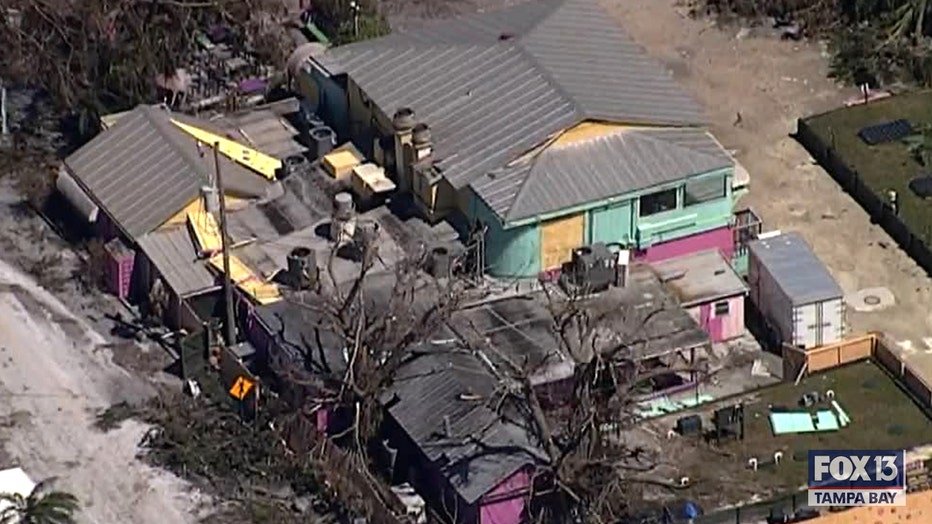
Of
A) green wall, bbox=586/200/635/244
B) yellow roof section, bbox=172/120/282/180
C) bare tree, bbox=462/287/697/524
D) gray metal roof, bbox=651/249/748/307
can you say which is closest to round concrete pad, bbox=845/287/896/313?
gray metal roof, bbox=651/249/748/307

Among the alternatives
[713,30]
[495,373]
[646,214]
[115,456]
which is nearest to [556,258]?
[646,214]

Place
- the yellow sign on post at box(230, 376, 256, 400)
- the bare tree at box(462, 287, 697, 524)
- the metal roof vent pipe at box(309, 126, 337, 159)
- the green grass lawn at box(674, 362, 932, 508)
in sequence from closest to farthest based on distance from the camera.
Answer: the bare tree at box(462, 287, 697, 524) < the green grass lawn at box(674, 362, 932, 508) < the yellow sign on post at box(230, 376, 256, 400) < the metal roof vent pipe at box(309, 126, 337, 159)

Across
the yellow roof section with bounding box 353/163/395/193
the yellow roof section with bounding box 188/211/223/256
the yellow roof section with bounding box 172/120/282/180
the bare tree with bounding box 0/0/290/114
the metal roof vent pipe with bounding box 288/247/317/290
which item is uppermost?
the bare tree with bounding box 0/0/290/114

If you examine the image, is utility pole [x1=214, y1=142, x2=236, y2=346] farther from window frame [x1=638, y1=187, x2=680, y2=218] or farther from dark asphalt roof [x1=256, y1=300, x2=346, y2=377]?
window frame [x1=638, y1=187, x2=680, y2=218]

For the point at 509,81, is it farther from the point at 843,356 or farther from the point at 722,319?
the point at 843,356

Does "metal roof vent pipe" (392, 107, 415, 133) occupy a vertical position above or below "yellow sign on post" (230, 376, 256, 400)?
above

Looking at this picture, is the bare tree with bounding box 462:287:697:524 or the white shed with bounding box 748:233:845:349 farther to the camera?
the white shed with bounding box 748:233:845:349

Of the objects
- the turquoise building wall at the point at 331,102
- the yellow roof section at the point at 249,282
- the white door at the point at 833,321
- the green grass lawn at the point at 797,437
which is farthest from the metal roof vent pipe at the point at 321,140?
the white door at the point at 833,321
